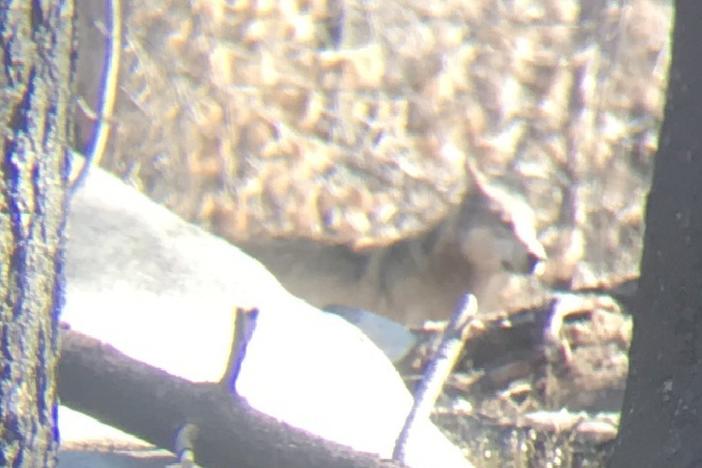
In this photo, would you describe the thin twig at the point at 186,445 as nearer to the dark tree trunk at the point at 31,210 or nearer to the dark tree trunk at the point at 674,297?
the dark tree trunk at the point at 31,210

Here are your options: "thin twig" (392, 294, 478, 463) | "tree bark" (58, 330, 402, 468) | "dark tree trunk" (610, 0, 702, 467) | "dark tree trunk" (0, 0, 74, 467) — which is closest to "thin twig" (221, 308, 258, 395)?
"tree bark" (58, 330, 402, 468)

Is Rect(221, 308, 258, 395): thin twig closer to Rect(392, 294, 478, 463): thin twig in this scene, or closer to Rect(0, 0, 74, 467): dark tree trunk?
Rect(392, 294, 478, 463): thin twig

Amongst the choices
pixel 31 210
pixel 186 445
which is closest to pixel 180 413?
pixel 186 445

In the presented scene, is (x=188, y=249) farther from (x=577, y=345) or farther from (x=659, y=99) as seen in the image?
(x=659, y=99)

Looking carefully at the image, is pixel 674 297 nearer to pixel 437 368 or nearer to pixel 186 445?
pixel 437 368

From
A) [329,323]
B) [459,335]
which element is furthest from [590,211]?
[459,335]
